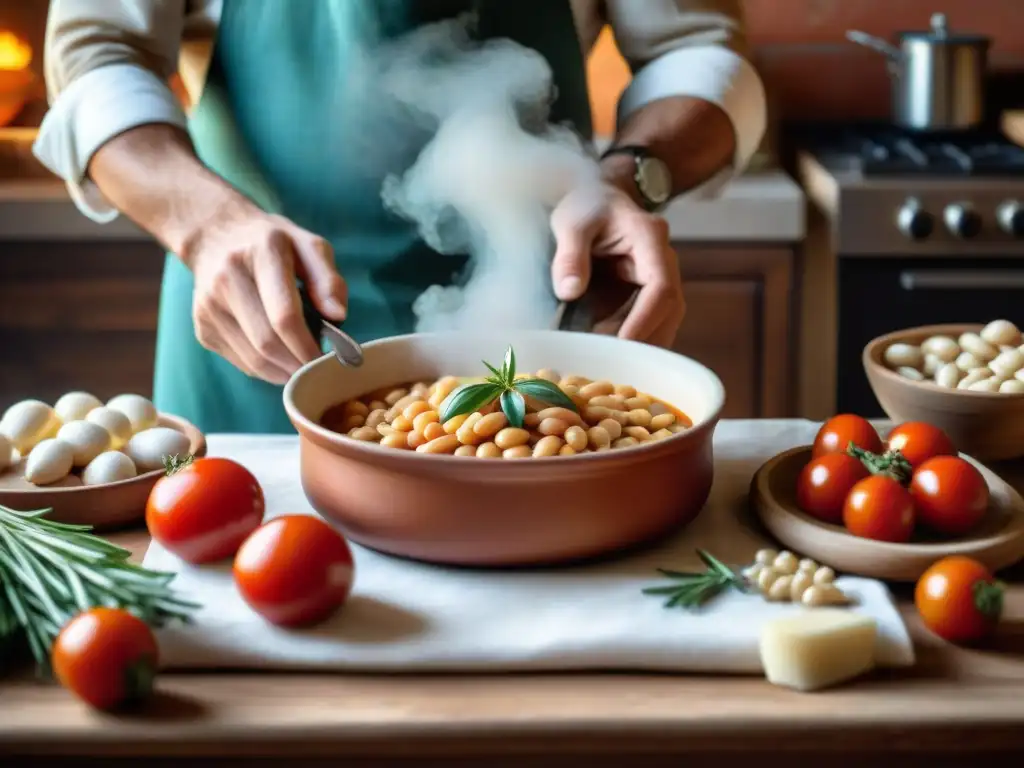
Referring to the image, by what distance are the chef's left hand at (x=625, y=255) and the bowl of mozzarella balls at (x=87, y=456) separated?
411mm

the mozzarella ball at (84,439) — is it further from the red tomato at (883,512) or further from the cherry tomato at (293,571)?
the red tomato at (883,512)

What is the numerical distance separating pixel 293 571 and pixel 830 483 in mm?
429

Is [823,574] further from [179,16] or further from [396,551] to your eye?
[179,16]

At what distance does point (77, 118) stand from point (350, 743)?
0.94 meters

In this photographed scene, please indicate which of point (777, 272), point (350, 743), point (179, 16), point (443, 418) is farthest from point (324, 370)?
point (777, 272)

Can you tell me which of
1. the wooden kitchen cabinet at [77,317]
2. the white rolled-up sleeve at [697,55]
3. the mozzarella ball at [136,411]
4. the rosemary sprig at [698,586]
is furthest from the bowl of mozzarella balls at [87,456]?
the wooden kitchen cabinet at [77,317]

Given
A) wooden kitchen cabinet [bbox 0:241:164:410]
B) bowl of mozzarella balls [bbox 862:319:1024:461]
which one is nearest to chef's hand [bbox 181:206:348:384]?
bowl of mozzarella balls [bbox 862:319:1024:461]

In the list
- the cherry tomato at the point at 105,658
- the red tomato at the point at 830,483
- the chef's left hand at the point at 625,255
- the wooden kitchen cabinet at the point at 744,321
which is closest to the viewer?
the cherry tomato at the point at 105,658

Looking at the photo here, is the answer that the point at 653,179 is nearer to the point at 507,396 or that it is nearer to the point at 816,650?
the point at 507,396

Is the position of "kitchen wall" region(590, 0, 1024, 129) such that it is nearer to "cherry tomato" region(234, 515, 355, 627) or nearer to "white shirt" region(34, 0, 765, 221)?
"white shirt" region(34, 0, 765, 221)

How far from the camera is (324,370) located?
1146 millimetres

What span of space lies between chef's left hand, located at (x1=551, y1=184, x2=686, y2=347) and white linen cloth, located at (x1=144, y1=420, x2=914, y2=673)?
33cm

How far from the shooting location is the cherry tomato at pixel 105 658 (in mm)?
792

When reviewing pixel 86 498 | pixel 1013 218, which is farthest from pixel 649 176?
pixel 1013 218
